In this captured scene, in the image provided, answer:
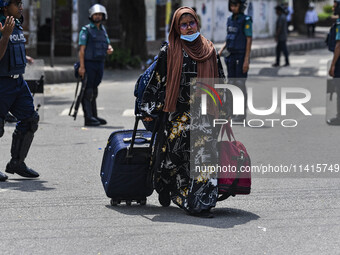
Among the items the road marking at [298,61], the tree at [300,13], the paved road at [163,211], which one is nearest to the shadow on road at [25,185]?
the paved road at [163,211]

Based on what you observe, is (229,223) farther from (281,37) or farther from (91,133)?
(281,37)

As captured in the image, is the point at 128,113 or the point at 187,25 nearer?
the point at 187,25

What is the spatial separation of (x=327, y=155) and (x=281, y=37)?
1504cm

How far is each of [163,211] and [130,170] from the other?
1.38ft

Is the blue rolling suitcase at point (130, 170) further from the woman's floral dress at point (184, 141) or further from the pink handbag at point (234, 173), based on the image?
the pink handbag at point (234, 173)

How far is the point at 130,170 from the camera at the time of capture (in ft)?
23.1

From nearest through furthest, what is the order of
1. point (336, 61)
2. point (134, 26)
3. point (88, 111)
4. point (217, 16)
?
point (336, 61) → point (88, 111) → point (134, 26) → point (217, 16)

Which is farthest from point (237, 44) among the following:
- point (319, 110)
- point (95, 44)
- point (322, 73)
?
point (322, 73)

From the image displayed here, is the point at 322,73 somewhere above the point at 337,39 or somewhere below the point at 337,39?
below

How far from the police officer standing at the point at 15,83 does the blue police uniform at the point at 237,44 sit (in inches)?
179

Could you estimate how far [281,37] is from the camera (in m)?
24.8

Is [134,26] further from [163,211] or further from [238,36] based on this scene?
[163,211]

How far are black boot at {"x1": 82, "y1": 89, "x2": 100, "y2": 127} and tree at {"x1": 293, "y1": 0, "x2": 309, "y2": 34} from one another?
3024 centimetres

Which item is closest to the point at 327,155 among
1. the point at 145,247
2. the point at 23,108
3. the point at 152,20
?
the point at 23,108
